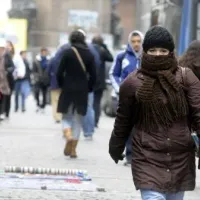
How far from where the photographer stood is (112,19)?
53031 mm

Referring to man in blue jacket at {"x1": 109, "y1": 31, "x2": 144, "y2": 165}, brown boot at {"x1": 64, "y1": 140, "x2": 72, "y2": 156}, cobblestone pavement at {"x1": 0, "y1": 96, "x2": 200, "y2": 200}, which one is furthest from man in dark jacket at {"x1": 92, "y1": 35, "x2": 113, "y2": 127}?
man in blue jacket at {"x1": 109, "y1": 31, "x2": 144, "y2": 165}

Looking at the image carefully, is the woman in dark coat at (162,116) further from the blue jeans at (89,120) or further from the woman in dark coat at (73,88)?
the blue jeans at (89,120)

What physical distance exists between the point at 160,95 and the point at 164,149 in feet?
1.15

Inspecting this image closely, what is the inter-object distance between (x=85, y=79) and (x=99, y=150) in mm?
1780

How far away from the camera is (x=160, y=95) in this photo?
616 cm

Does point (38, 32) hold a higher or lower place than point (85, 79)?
lower

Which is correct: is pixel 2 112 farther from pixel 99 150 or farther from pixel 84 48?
pixel 84 48

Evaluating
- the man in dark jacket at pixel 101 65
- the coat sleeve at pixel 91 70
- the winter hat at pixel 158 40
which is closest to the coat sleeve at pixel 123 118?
the winter hat at pixel 158 40

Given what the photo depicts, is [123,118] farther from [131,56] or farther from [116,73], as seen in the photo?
[116,73]

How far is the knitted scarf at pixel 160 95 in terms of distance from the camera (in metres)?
6.12

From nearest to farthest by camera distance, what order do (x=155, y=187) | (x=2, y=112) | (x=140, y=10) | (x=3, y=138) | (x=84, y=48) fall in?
(x=155, y=187)
(x=84, y=48)
(x=3, y=138)
(x=140, y=10)
(x=2, y=112)

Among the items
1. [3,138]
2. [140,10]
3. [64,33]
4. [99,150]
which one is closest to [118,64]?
[99,150]

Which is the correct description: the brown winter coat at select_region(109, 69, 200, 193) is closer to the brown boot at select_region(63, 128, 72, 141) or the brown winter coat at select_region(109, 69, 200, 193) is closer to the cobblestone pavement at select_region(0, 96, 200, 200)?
the cobblestone pavement at select_region(0, 96, 200, 200)

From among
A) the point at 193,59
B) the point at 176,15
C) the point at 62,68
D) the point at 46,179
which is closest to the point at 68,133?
the point at 62,68
